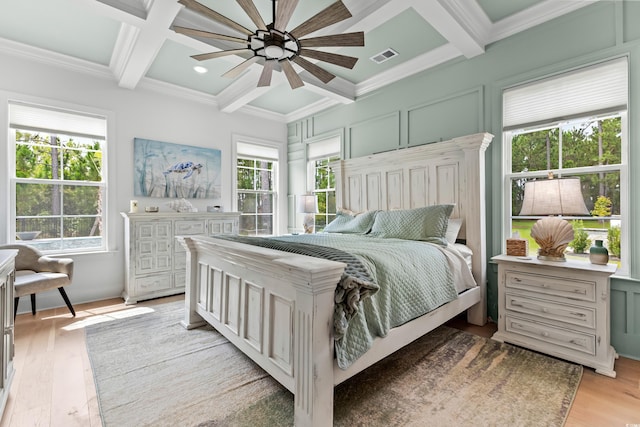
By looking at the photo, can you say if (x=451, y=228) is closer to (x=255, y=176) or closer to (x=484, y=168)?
(x=484, y=168)

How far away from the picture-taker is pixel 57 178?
355cm

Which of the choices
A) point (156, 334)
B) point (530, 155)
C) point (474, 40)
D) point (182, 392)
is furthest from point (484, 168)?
point (156, 334)

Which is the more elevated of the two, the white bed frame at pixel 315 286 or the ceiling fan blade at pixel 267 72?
the ceiling fan blade at pixel 267 72

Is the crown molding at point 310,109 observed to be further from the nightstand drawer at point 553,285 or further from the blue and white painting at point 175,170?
the nightstand drawer at point 553,285

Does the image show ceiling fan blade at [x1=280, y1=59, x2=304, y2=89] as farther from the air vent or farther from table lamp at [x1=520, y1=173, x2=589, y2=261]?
table lamp at [x1=520, y1=173, x2=589, y2=261]

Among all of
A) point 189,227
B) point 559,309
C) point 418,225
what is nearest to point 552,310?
point 559,309

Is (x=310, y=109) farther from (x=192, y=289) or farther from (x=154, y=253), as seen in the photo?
(x=192, y=289)

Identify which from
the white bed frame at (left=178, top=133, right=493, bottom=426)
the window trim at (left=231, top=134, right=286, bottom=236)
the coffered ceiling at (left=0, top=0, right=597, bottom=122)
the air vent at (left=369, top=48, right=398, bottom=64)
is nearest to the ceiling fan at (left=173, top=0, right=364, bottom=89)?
the coffered ceiling at (left=0, top=0, right=597, bottom=122)

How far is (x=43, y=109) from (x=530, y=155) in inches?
210

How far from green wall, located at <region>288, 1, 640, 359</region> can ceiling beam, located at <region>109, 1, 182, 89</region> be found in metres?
2.62

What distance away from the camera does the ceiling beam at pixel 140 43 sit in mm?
2367

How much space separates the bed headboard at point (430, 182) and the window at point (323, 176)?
20.6 inches

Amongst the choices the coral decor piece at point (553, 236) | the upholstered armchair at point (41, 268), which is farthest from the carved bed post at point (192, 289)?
the coral decor piece at point (553, 236)

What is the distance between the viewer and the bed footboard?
133 cm
